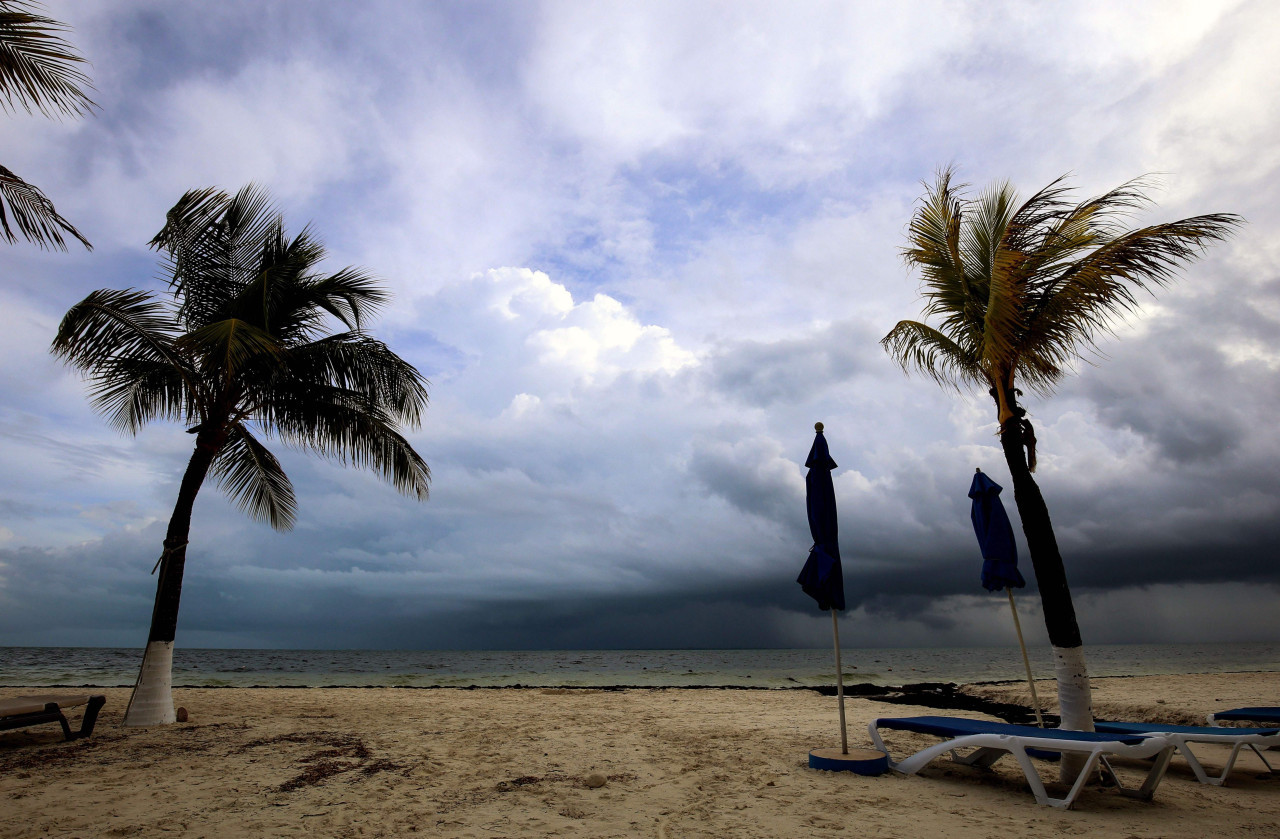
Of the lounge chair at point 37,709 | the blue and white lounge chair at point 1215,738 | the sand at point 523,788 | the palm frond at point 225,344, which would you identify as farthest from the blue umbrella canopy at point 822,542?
the lounge chair at point 37,709

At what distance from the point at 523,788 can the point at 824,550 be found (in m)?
3.16

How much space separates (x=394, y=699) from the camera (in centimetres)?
1205

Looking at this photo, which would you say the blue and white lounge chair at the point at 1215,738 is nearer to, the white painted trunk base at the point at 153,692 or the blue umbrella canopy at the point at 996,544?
the blue umbrella canopy at the point at 996,544

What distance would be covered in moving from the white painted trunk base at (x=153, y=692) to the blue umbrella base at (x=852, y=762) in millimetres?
7215

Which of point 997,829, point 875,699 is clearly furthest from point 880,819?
point 875,699

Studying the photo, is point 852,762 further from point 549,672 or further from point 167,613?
point 549,672

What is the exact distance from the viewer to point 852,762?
209 inches

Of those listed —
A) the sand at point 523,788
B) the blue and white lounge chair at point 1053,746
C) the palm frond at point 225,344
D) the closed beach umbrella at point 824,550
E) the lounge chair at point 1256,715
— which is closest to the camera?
the sand at point 523,788

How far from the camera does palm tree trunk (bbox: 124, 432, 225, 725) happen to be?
747cm

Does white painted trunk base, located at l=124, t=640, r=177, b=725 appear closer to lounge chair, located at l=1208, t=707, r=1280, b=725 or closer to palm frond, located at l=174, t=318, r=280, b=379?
palm frond, located at l=174, t=318, r=280, b=379

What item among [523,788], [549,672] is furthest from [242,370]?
[549,672]

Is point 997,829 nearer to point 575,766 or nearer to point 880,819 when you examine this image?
point 880,819

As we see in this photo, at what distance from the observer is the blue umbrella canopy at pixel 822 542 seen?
5.62m

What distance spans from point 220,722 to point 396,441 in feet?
13.6
